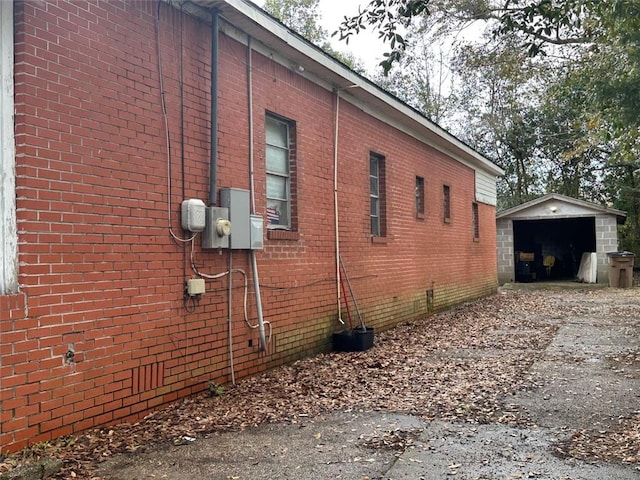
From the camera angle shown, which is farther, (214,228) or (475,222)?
(475,222)

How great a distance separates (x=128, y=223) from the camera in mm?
5000

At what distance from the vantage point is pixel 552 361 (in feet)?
24.8

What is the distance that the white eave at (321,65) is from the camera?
6.08 meters

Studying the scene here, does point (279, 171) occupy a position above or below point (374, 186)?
below

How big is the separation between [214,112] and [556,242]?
26169mm

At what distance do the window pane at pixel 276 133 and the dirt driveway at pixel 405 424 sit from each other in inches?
114

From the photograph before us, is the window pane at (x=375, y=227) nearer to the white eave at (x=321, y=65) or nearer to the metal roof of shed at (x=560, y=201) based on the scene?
the white eave at (x=321, y=65)

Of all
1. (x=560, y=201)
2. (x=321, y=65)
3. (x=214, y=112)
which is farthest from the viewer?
(x=560, y=201)

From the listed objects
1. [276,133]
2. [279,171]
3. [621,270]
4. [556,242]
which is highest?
[276,133]

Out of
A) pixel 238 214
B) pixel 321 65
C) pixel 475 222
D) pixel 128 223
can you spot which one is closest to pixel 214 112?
pixel 238 214

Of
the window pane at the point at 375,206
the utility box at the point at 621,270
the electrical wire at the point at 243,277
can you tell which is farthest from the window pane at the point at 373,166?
the utility box at the point at 621,270

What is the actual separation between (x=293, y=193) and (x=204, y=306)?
240 centimetres

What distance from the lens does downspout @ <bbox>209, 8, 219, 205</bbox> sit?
5.93 meters

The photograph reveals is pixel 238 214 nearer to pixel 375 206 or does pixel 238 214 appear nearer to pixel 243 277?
pixel 243 277
